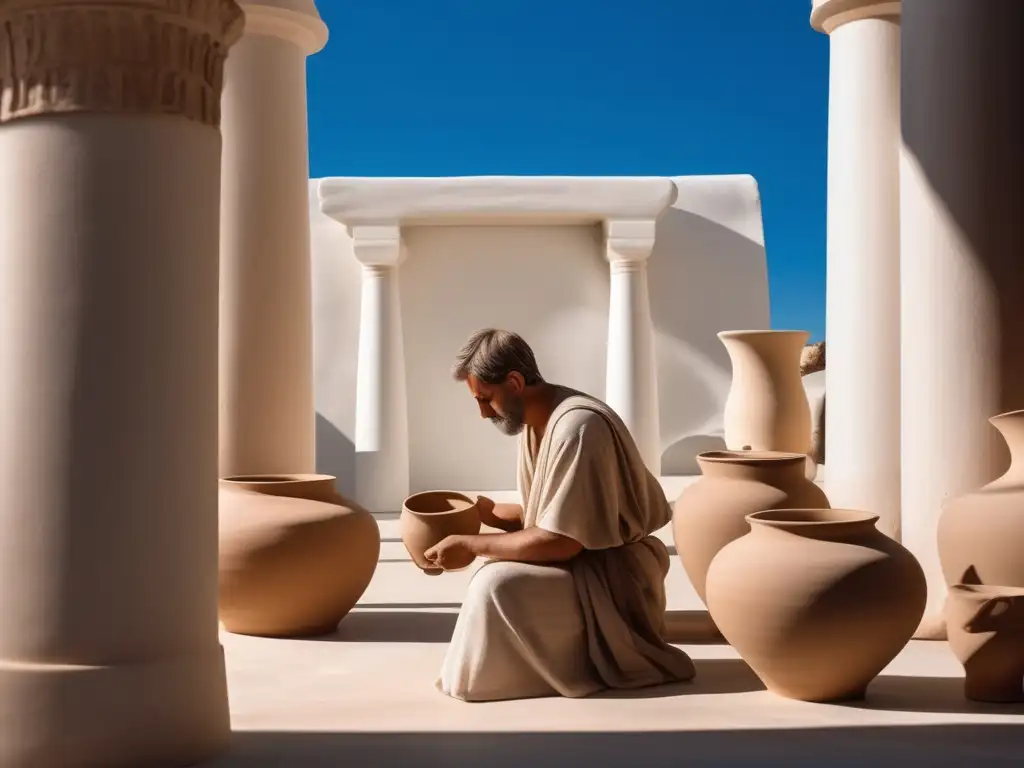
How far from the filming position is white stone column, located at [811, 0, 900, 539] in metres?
7.33

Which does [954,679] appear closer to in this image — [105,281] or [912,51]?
[912,51]

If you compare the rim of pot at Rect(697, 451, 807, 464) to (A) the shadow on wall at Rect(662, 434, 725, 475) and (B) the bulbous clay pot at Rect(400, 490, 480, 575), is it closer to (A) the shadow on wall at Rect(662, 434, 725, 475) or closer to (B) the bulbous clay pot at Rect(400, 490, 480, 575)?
(B) the bulbous clay pot at Rect(400, 490, 480, 575)

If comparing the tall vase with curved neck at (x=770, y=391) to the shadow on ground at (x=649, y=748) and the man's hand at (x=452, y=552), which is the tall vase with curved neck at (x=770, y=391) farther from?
the shadow on ground at (x=649, y=748)

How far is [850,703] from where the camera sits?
4.69m

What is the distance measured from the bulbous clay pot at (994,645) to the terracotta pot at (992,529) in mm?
373

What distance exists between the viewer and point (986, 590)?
16.1ft

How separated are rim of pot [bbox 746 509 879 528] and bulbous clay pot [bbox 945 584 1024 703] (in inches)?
20.6

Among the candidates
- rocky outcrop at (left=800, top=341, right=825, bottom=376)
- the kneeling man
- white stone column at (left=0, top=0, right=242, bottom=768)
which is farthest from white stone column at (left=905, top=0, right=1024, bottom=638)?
rocky outcrop at (left=800, top=341, right=825, bottom=376)

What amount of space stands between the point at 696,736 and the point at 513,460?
10.2m

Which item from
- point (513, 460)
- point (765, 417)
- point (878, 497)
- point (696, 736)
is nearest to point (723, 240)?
point (513, 460)

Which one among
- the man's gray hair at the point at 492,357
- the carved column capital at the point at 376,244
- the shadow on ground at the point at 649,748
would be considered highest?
the carved column capital at the point at 376,244

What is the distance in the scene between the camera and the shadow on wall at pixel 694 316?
14.9 meters

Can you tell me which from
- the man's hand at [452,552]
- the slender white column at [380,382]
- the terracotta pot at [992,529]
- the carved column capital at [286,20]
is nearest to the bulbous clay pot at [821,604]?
the terracotta pot at [992,529]

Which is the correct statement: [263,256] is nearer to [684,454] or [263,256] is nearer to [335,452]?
[335,452]
